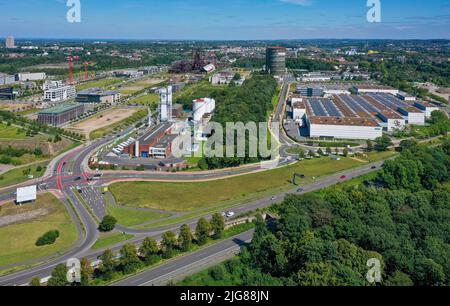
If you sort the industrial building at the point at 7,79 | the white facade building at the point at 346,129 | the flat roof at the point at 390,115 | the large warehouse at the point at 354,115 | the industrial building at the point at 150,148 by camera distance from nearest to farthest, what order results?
the industrial building at the point at 150,148 → the white facade building at the point at 346,129 → the large warehouse at the point at 354,115 → the flat roof at the point at 390,115 → the industrial building at the point at 7,79

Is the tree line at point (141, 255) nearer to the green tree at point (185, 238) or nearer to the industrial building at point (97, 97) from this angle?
the green tree at point (185, 238)

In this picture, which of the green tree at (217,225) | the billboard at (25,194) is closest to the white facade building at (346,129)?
the green tree at (217,225)

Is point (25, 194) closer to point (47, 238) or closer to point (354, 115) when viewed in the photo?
point (47, 238)

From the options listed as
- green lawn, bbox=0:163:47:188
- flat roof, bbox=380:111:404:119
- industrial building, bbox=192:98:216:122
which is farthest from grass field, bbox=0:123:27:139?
flat roof, bbox=380:111:404:119

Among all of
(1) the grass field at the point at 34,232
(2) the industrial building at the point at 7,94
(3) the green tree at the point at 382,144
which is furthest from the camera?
(2) the industrial building at the point at 7,94

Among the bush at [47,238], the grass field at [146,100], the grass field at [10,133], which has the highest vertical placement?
the grass field at [146,100]

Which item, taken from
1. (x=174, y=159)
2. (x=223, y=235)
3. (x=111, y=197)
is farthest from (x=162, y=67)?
(x=223, y=235)

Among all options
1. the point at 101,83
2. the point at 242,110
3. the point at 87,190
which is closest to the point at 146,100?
the point at 101,83
